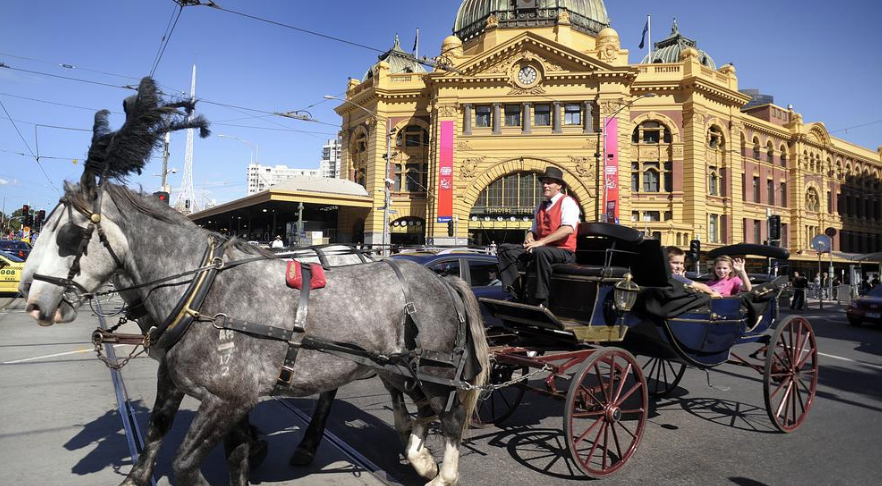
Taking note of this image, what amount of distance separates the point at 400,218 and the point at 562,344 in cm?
3321

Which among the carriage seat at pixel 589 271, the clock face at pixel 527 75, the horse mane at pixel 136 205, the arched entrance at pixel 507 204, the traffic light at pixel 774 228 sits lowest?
the carriage seat at pixel 589 271

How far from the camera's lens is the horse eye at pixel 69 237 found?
2.98m

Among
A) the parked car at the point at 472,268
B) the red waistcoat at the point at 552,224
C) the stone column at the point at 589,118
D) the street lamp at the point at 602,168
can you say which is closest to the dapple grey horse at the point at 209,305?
the red waistcoat at the point at 552,224

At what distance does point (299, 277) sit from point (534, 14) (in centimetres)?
A: 3971

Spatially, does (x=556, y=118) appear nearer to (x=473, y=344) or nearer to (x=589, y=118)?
(x=589, y=118)

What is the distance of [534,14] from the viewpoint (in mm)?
38031

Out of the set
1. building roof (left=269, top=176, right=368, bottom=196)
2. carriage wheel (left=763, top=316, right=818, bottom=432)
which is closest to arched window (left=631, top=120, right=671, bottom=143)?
building roof (left=269, top=176, right=368, bottom=196)

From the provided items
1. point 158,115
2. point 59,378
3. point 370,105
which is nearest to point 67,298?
point 158,115

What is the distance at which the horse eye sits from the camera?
2980 mm

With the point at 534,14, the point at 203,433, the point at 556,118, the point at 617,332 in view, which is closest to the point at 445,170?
the point at 556,118

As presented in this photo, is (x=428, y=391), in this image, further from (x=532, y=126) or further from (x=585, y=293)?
(x=532, y=126)

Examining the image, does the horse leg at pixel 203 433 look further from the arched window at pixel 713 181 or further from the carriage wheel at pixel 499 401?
the arched window at pixel 713 181

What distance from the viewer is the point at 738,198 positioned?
3862cm

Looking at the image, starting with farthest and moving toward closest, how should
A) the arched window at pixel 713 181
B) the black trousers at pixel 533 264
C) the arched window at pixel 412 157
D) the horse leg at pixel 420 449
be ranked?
the arched window at pixel 412 157, the arched window at pixel 713 181, the black trousers at pixel 533 264, the horse leg at pixel 420 449
